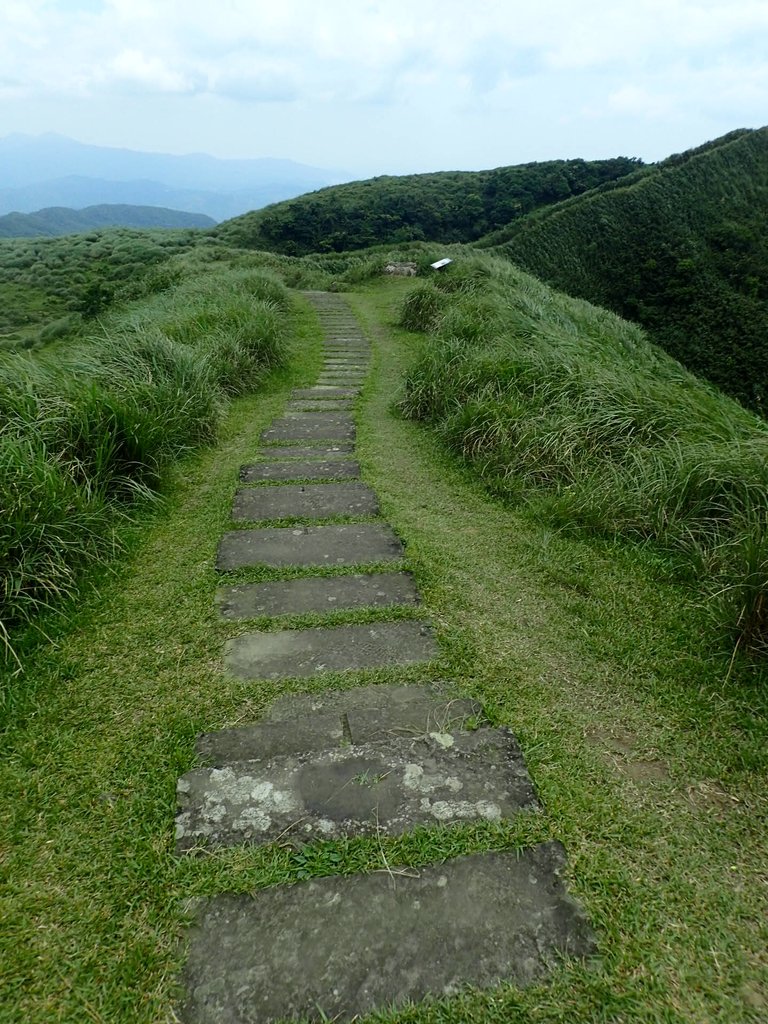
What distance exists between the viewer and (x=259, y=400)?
18.8ft

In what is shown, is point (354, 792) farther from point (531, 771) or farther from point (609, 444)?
point (609, 444)

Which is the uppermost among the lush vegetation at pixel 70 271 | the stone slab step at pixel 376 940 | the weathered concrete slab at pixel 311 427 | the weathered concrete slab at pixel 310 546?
the lush vegetation at pixel 70 271

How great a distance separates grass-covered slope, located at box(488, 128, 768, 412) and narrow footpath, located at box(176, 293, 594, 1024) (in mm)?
25210

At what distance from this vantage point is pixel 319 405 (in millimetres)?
5578

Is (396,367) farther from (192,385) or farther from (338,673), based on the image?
(338,673)

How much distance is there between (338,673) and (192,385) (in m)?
3.25

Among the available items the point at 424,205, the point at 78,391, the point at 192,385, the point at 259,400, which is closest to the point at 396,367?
the point at 259,400

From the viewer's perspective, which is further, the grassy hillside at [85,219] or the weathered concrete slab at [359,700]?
the grassy hillside at [85,219]

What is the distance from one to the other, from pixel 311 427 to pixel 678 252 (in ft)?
108

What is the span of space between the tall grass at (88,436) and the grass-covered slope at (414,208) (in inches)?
1045

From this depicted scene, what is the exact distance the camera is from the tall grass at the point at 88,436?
2492 mm

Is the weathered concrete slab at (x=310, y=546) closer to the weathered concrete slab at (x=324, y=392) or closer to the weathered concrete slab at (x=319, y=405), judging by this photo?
the weathered concrete slab at (x=319, y=405)

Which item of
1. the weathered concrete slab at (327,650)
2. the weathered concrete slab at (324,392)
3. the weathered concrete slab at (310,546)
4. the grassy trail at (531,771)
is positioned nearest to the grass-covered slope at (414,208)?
the weathered concrete slab at (324,392)

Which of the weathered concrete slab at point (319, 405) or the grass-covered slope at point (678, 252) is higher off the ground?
the grass-covered slope at point (678, 252)
